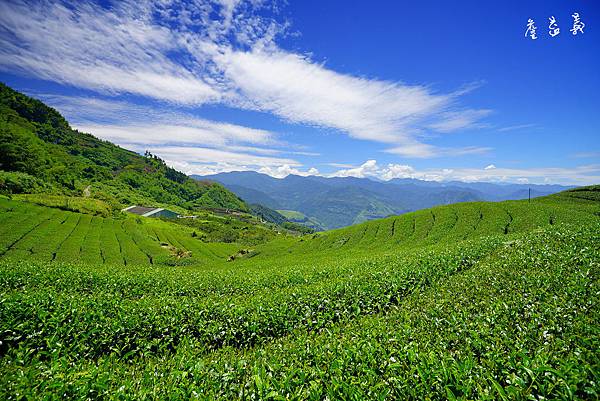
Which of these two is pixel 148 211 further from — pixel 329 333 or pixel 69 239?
pixel 329 333

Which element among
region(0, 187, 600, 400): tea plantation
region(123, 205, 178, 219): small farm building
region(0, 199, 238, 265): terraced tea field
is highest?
region(0, 187, 600, 400): tea plantation

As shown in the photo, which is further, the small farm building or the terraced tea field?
the small farm building

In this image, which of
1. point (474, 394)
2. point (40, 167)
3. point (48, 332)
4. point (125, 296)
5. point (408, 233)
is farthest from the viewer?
point (40, 167)

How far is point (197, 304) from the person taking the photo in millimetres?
13344

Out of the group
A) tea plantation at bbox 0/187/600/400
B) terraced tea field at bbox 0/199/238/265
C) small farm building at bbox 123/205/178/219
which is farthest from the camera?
small farm building at bbox 123/205/178/219

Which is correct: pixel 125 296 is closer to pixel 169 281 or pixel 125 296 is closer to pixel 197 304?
pixel 169 281

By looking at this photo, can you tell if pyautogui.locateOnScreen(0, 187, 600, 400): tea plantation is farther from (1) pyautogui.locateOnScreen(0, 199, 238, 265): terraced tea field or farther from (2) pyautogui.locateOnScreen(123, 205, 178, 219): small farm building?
(2) pyautogui.locateOnScreen(123, 205, 178, 219): small farm building

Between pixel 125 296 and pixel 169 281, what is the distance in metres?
3.08

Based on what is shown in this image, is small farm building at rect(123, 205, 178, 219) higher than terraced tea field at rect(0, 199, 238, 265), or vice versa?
terraced tea field at rect(0, 199, 238, 265)

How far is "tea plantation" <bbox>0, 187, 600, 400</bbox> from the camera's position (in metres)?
5.92

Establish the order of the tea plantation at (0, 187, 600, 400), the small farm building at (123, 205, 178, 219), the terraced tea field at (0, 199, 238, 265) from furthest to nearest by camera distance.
Answer: the small farm building at (123, 205, 178, 219)
the terraced tea field at (0, 199, 238, 265)
the tea plantation at (0, 187, 600, 400)

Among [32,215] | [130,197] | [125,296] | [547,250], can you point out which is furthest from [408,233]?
[130,197]

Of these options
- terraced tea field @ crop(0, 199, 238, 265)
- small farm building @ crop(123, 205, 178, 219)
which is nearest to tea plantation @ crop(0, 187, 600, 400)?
terraced tea field @ crop(0, 199, 238, 265)

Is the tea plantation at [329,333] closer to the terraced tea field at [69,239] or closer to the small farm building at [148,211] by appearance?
the terraced tea field at [69,239]
